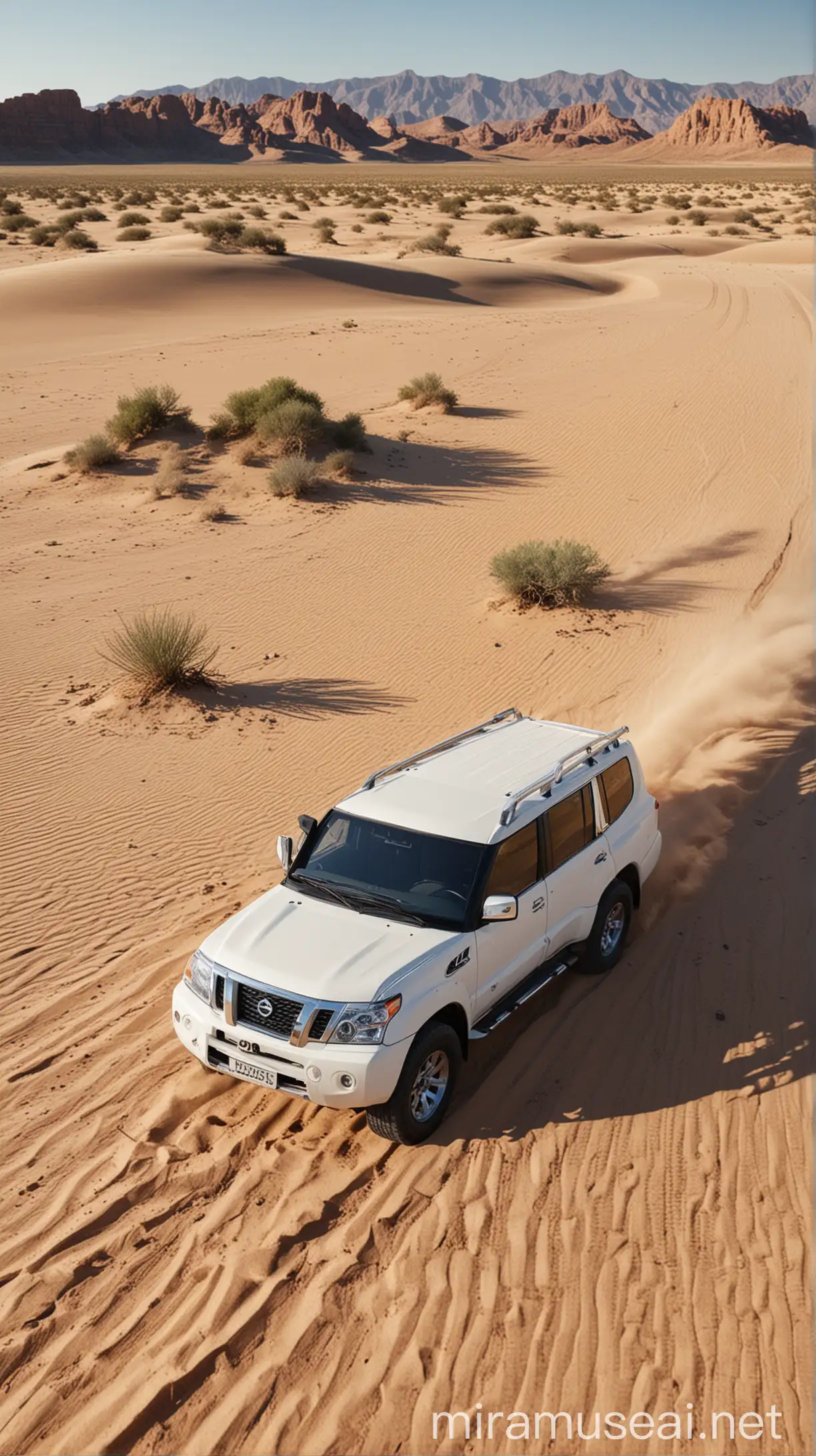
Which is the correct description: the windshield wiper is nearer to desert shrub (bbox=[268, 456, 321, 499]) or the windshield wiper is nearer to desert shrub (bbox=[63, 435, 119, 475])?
desert shrub (bbox=[268, 456, 321, 499])

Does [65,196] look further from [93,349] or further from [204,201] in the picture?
[93,349]

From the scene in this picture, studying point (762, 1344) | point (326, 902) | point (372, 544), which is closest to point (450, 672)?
point (372, 544)

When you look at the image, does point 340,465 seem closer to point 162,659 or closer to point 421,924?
point 162,659

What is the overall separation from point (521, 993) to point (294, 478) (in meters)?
14.0

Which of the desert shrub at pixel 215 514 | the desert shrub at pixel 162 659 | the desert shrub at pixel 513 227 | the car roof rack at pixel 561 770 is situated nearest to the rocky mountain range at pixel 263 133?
the desert shrub at pixel 513 227

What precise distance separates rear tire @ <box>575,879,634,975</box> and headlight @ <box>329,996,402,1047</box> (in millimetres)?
2245

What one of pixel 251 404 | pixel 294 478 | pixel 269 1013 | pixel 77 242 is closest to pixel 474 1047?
pixel 269 1013

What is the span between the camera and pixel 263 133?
165 meters

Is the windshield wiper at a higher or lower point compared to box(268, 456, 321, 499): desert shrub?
lower

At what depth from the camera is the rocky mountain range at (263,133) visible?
5502 inches

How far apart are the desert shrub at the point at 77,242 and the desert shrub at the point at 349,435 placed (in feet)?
93.7

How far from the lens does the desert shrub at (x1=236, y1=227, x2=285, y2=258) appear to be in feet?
142

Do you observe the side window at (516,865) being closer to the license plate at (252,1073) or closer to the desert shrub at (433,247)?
the license plate at (252,1073)

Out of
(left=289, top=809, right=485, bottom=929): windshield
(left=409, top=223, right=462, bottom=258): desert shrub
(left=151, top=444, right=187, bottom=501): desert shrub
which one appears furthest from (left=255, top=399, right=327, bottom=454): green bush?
(left=409, top=223, right=462, bottom=258): desert shrub
